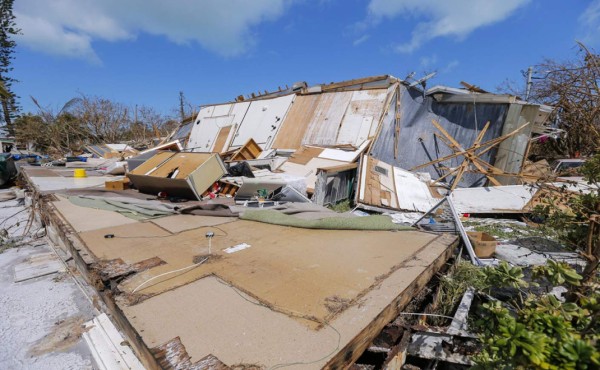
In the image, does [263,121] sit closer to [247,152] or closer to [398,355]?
[247,152]

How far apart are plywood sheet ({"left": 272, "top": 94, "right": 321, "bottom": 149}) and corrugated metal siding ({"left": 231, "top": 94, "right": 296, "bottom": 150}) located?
0.73ft

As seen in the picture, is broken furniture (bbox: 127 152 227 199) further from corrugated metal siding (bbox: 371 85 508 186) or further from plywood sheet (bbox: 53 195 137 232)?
corrugated metal siding (bbox: 371 85 508 186)

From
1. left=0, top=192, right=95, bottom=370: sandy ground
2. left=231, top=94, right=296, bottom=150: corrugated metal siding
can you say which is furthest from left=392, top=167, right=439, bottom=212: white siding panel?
left=0, top=192, right=95, bottom=370: sandy ground

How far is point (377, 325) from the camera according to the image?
163cm

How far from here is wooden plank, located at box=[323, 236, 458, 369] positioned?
1.36m

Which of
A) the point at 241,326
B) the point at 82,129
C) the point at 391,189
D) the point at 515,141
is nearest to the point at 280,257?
the point at 241,326

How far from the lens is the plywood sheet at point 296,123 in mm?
8961

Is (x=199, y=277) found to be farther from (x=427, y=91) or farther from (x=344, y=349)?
(x=427, y=91)

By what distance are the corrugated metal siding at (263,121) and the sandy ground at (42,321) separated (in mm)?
6830

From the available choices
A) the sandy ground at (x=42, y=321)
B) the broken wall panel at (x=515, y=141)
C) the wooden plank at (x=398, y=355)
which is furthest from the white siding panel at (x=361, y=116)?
the sandy ground at (x=42, y=321)

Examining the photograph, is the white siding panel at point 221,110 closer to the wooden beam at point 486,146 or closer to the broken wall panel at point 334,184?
the broken wall panel at point 334,184

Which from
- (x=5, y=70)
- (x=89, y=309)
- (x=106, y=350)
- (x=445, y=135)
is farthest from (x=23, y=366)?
(x=5, y=70)

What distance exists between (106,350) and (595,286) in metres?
2.70

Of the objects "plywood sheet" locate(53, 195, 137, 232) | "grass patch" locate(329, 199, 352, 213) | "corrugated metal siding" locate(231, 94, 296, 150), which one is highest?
"corrugated metal siding" locate(231, 94, 296, 150)
